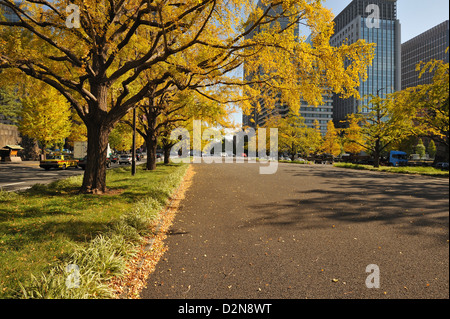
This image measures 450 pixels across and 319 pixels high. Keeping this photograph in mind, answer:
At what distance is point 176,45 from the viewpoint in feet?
33.7

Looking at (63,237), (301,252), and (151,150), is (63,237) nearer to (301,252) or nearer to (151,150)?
(301,252)

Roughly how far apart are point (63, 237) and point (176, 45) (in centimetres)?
816

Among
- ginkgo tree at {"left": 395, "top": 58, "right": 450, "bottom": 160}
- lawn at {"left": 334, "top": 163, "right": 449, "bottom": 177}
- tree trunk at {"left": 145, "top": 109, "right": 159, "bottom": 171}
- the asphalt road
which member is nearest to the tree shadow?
the asphalt road

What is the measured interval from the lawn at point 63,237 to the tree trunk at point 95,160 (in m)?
0.65

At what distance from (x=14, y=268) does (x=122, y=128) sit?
61.2ft

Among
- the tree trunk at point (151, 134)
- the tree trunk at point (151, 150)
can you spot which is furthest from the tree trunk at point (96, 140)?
the tree trunk at point (151, 150)

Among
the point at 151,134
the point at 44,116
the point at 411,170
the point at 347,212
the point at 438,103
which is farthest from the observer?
the point at 44,116

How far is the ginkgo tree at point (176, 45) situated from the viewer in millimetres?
6645

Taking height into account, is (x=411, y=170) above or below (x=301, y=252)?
above

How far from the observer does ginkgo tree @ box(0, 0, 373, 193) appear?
6.64 m

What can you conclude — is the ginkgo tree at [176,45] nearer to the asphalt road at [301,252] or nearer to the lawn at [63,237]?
the lawn at [63,237]

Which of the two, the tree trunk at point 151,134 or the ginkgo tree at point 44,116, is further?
the ginkgo tree at point 44,116

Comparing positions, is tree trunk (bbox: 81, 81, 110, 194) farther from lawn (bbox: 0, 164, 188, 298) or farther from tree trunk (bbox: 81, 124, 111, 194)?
lawn (bbox: 0, 164, 188, 298)

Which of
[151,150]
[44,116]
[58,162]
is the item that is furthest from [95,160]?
[44,116]
